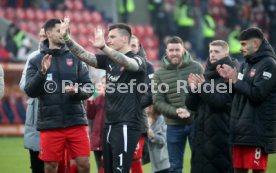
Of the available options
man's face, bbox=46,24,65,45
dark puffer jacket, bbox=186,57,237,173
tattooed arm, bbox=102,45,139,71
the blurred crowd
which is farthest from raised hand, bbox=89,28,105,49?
the blurred crowd

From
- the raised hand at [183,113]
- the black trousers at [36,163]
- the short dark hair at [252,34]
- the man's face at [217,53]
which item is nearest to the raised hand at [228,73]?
the short dark hair at [252,34]

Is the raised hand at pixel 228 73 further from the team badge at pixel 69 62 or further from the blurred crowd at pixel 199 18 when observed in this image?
the blurred crowd at pixel 199 18

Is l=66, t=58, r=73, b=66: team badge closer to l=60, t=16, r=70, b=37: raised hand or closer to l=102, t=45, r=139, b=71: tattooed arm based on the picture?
l=60, t=16, r=70, b=37: raised hand

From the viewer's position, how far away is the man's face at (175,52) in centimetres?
1220

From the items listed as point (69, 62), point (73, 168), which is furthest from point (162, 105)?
point (69, 62)

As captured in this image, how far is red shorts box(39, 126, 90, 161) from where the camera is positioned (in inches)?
416

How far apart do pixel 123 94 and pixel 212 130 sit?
129 centimetres

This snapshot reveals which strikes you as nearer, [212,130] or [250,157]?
[250,157]

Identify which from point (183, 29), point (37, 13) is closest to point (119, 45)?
point (37, 13)

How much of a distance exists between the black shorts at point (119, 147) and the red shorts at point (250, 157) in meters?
1.22

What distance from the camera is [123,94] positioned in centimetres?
1003

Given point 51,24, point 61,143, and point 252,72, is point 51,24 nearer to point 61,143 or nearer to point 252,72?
point 61,143

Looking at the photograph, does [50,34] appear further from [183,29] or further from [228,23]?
[228,23]

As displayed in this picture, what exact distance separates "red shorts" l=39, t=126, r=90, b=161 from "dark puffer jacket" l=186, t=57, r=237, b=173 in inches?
53.6
